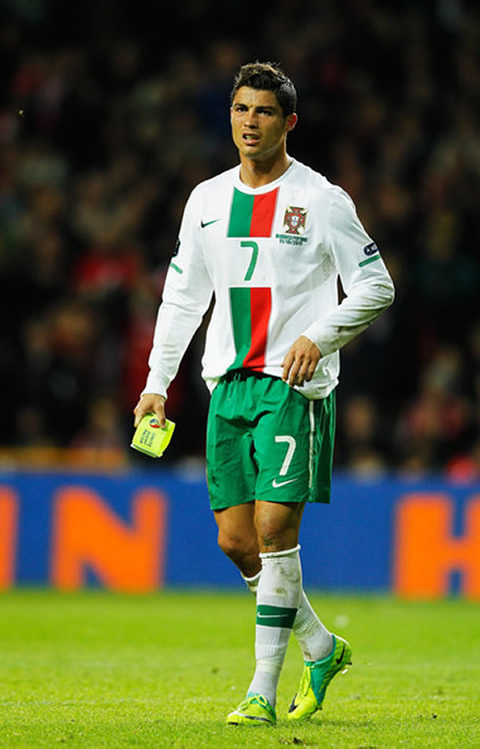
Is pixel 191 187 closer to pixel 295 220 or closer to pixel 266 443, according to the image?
pixel 295 220

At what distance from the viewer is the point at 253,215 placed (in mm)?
5457

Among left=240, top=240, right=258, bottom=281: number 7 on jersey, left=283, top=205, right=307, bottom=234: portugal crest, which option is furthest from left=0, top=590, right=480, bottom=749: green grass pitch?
left=283, top=205, right=307, bottom=234: portugal crest

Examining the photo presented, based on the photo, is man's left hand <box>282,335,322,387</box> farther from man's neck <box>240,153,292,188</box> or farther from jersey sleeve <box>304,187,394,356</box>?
man's neck <box>240,153,292,188</box>

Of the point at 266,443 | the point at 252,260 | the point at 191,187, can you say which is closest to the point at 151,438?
the point at 266,443

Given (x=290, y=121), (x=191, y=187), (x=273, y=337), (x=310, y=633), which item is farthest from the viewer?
(x=191, y=187)

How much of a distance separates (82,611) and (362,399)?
10.9 ft

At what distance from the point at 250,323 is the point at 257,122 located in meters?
0.74

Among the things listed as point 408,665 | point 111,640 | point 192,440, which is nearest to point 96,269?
point 192,440

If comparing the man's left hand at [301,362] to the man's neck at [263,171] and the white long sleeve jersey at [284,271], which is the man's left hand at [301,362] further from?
the man's neck at [263,171]

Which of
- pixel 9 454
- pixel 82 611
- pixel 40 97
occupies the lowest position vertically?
pixel 82 611

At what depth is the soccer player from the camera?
5.27 meters

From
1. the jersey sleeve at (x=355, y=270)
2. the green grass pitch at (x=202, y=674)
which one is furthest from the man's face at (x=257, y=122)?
the green grass pitch at (x=202, y=674)

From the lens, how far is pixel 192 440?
1319cm

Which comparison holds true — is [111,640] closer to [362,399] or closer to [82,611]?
[82,611]
